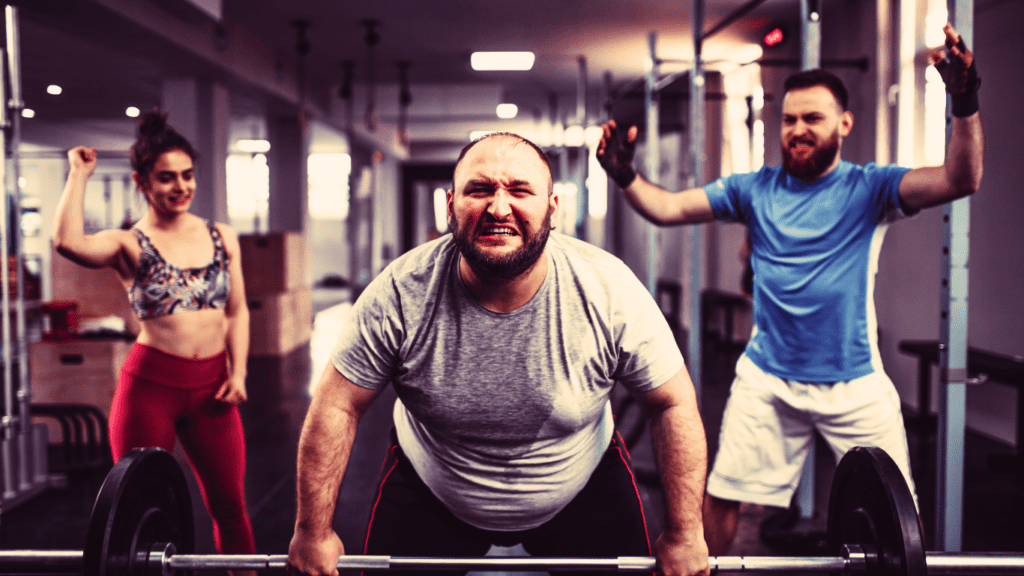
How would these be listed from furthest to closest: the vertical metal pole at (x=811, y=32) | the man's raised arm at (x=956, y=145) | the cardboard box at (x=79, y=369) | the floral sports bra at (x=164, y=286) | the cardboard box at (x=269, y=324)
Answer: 1. the cardboard box at (x=269, y=324)
2. the cardboard box at (x=79, y=369)
3. the vertical metal pole at (x=811, y=32)
4. the floral sports bra at (x=164, y=286)
5. the man's raised arm at (x=956, y=145)

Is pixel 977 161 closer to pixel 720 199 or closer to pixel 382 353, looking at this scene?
pixel 720 199

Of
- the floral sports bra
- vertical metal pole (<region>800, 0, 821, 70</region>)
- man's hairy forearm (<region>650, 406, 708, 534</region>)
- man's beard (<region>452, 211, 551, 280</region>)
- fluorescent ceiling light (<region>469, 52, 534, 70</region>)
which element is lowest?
man's hairy forearm (<region>650, 406, 708, 534</region>)

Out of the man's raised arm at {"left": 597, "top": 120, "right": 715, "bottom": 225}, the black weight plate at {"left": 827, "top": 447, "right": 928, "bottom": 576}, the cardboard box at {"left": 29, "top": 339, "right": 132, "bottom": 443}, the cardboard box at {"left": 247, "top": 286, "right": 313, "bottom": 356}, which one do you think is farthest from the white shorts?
the cardboard box at {"left": 247, "top": 286, "right": 313, "bottom": 356}

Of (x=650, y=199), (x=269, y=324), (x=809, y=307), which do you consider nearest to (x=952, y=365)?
(x=809, y=307)

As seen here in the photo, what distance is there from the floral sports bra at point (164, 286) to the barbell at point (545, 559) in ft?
1.60

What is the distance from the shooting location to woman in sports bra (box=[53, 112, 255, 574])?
165 centimetres

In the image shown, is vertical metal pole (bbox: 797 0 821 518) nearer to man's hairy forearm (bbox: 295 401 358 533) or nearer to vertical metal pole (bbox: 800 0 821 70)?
vertical metal pole (bbox: 800 0 821 70)

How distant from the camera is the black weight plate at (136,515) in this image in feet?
3.78

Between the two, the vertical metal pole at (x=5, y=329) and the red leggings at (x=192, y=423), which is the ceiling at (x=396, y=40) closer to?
the vertical metal pole at (x=5, y=329)

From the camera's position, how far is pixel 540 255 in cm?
117

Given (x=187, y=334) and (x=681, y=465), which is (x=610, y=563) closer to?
(x=681, y=465)

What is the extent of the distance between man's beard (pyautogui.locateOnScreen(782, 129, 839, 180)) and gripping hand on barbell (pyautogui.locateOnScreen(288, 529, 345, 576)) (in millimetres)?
1304

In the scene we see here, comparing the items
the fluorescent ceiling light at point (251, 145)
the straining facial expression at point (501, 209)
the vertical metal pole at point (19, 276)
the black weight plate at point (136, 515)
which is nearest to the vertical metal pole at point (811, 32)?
the straining facial expression at point (501, 209)

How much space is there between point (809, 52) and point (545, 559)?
1876mm
